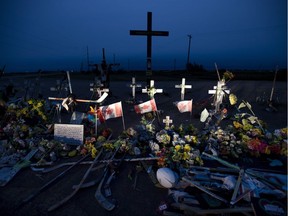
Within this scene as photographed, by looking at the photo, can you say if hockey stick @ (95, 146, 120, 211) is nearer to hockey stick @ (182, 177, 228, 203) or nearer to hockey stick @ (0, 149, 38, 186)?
hockey stick @ (182, 177, 228, 203)

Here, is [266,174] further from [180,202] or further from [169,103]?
[169,103]

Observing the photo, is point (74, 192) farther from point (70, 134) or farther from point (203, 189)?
point (203, 189)

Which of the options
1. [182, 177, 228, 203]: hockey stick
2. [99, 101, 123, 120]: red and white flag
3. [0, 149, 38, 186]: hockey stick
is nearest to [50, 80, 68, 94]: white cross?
[99, 101, 123, 120]: red and white flag

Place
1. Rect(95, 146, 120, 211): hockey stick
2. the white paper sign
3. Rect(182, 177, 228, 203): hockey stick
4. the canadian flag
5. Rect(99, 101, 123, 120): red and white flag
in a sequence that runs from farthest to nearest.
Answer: the canadian flag, Rect(99, 101, 123, 120): red and white flag, the white paper sign, Rect(95, 146, 120, 211): hockey stick, Rect(182, 177, 228, 203): hockey stick

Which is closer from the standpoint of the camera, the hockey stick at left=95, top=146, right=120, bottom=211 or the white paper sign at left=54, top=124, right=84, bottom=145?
the hockey stick at left=95, top=146, right=120, bottom=211

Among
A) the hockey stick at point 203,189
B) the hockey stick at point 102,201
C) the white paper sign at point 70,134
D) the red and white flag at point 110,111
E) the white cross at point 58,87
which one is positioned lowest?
the hockey stick at point 102,201

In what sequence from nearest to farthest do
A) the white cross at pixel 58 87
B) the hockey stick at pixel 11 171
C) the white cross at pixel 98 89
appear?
the hockey stick at pixel 11 171 → the white cross at pixel 58 87 → the white cross at pixel 98 89

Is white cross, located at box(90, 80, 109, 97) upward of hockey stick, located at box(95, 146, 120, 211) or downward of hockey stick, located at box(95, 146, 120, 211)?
upward

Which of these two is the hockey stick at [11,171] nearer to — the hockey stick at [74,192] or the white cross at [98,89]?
the hockey stick at [74,192]

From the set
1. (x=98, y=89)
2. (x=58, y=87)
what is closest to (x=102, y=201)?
(x=98, y=89)

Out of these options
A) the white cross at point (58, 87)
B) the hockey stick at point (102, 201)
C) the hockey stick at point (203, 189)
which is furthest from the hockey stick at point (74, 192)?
the white cross at point (58, 87)

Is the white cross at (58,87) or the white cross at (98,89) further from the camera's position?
the white cross at (98,89)

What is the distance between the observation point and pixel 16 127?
322 inches

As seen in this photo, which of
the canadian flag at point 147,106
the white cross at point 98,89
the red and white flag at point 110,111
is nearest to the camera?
the red and white flag at point 110,111
